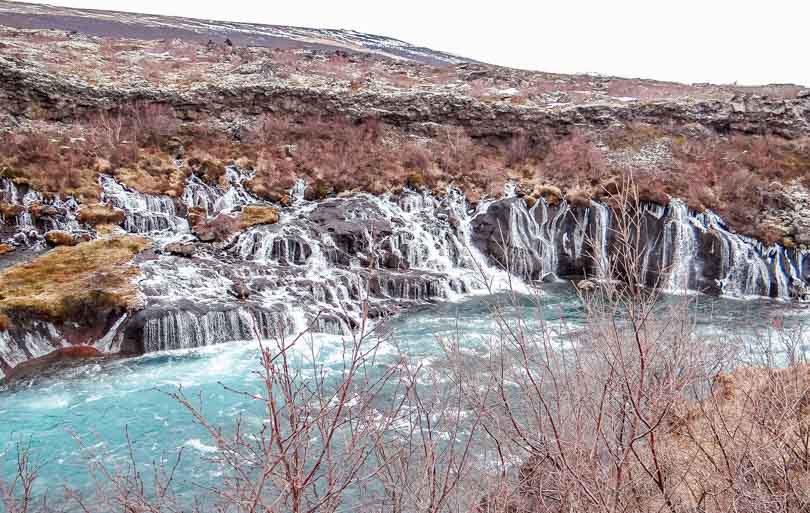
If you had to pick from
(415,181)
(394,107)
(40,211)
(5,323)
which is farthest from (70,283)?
(394,107)

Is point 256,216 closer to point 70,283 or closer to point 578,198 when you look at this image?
point 70,283

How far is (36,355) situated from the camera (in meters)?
10.2

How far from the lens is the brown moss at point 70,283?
10.7 metres

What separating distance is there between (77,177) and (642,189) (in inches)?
714

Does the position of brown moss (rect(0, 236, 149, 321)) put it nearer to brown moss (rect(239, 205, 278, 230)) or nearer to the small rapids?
the small rapids

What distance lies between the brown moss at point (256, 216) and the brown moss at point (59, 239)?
4.43 meters

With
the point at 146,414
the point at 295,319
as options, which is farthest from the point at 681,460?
the point at 295,319

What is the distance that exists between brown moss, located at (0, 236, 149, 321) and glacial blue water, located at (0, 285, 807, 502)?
154 centimetres

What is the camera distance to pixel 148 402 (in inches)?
341

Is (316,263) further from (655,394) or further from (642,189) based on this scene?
(655,394)

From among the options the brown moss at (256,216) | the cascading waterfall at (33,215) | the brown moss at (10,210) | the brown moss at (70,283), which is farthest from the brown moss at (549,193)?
the brown moss at (10,210)

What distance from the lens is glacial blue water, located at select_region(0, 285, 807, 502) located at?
7012mm

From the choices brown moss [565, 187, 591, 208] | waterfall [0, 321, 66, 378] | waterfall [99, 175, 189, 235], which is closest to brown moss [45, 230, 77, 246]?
waterfall [99, 175, 189, 235]

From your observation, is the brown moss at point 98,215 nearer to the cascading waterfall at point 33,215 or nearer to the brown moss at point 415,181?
the cascading waterfall at point 33,215
